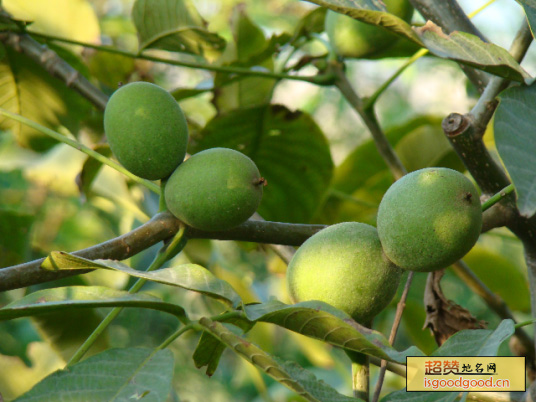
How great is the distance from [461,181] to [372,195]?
2.72ft

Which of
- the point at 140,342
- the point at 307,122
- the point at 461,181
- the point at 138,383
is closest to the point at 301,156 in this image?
the point at 307,122

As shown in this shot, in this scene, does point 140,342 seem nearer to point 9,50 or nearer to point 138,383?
point 9,50

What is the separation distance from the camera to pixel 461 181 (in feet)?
2.31

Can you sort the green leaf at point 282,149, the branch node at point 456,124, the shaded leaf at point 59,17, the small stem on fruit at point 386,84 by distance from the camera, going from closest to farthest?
the branch node at point 456,124
the small stem on fruit at point 386,84
the shaded leaf at point 59,17
the green leaf at point 282,149

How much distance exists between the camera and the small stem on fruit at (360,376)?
2.58ft

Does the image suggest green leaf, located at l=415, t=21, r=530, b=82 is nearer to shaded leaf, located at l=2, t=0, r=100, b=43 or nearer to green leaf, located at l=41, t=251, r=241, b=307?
green leaf, located at l=41, t=251, r=241, b=307

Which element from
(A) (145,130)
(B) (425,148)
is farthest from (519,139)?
(B) (425,148)

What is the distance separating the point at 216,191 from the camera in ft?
2.56

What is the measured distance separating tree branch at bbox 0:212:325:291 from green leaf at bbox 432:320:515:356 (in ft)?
0.89

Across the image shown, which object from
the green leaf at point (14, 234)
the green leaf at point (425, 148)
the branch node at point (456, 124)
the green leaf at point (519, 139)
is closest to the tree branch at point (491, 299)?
the green leaf at point (425, 148)

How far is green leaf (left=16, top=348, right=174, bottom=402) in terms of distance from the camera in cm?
62

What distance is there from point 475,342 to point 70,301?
444 mm

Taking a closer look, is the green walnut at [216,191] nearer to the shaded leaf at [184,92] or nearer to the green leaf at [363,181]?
the shaded leaf at [184,92]

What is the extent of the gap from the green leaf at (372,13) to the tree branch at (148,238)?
1.03ft
